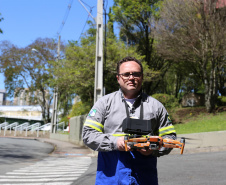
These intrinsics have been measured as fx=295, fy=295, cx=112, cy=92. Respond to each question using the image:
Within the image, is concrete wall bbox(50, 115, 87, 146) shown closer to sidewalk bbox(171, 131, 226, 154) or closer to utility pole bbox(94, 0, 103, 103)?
utility pole bbox(94, 0, 103, 103)

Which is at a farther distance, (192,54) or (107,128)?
(192,54)

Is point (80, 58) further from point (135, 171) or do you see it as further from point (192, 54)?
point (135, 171)

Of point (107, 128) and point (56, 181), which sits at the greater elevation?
point (107, 128)

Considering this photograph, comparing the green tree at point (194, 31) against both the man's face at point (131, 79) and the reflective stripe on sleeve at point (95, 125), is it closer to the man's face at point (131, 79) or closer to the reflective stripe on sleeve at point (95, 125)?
the man's face at point (131, 79)

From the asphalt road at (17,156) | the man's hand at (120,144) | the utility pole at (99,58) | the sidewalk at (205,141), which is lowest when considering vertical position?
the asphalt road at (17,156)

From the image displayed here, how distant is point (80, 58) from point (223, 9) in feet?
33.8

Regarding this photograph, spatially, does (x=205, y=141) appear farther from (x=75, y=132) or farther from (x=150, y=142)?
(x=75, y=132)

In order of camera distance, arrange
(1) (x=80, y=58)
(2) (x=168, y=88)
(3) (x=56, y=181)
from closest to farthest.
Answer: (3) (x=56, y=181), (1) (x=80, y=58), (2) (x=168, y=88)

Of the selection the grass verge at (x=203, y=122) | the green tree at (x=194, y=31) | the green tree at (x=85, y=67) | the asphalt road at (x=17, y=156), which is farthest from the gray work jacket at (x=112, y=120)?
the green tree at (x=194, y=31)

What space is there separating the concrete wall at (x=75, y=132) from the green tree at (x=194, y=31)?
27.7 feet

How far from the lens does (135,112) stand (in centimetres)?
220

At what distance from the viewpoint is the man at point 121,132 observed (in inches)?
81.0

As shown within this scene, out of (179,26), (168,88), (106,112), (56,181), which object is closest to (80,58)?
(179,26)

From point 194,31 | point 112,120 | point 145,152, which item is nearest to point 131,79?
point 112,120
